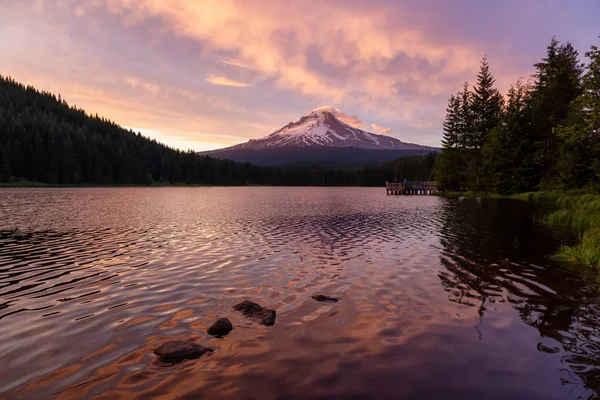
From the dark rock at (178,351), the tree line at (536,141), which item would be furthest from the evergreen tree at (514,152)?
the dark rock at (178,351)

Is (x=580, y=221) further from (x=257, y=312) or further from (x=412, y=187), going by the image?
(x=412, y=187)

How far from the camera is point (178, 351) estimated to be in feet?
24.5

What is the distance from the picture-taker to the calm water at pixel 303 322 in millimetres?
6445

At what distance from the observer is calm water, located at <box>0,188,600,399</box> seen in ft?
21.1

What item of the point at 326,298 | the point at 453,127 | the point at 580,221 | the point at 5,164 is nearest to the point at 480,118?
the point at 453,127

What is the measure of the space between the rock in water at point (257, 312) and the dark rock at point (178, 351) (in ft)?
6.03

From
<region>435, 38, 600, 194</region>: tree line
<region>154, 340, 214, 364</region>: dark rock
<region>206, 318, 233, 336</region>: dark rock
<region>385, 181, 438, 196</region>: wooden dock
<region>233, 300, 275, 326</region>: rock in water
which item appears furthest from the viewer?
<region>385, 181, 438, 196</region>: wooden dock

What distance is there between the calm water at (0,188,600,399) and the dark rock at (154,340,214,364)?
231mm

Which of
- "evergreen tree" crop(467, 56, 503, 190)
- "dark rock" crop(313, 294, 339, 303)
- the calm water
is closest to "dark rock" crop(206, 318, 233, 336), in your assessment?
the calm water

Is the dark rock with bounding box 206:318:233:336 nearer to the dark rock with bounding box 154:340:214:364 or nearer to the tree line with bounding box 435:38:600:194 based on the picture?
the dark rock with bounding box 154:340:214:364

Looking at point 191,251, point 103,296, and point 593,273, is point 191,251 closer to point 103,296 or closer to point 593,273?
point 103,296

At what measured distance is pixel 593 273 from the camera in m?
14.2

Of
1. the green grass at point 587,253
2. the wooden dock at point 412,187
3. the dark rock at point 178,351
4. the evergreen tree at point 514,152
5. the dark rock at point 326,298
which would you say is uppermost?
the evergreen tree at point 514,152

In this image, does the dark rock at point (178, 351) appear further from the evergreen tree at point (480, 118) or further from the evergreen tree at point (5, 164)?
the evergreen tree at point (5, 164)
